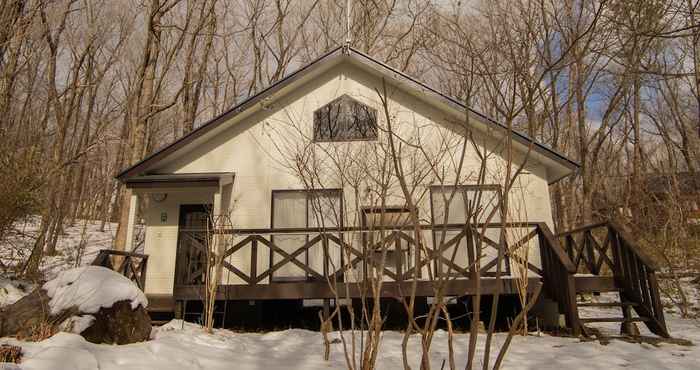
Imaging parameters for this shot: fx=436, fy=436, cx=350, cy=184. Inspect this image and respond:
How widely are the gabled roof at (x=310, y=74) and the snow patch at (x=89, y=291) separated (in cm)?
377

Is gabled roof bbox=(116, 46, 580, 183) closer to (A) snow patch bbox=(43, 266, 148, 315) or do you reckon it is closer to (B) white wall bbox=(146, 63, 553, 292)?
(B) white wall bbox=(146, 63, 553, 292)

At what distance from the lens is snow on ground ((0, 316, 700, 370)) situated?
4.00 metres

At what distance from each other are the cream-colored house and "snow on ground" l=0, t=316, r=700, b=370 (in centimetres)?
222

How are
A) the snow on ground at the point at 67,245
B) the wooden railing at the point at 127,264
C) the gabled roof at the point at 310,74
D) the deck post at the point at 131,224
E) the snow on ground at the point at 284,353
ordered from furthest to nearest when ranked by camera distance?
the snow on ground at the point at 67,245, the gabled roof at the point at 310,74, the deck post at the point at 131,224, the wooden railing at the point at 127,264, the snow on ground at the point at 284,353

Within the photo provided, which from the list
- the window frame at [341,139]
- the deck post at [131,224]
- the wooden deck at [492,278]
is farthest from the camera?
the window frame at [341,139]

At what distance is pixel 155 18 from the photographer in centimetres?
1314

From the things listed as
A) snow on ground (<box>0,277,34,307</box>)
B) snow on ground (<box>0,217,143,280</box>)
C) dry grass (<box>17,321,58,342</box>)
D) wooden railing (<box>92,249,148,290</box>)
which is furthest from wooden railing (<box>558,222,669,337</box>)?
snow on ground (<box>0,217,143,280</box>)

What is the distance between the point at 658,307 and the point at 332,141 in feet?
20.4

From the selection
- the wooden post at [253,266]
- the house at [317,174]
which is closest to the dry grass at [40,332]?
the wooden post at [253,266]

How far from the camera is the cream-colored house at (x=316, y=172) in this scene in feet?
27.6

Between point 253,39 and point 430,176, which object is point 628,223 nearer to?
point 430,176

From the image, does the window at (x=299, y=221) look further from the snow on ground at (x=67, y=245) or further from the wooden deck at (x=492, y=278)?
the snow on ground at (x=67, y=245)

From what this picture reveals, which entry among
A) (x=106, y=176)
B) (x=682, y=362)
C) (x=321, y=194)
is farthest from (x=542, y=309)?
Answer: (x=106, y=176)

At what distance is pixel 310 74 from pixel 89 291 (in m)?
6.10
